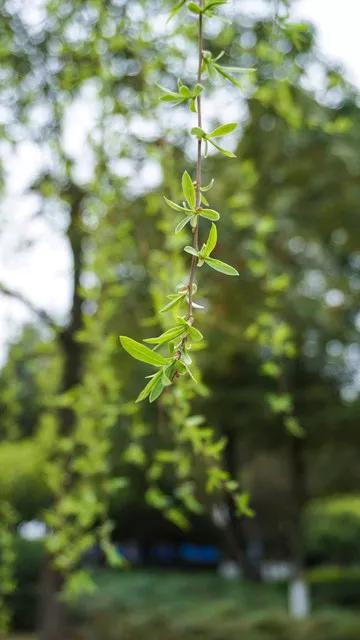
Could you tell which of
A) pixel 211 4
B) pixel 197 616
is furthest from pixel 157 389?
pixel 197 616

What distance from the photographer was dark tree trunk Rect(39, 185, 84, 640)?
4.88m

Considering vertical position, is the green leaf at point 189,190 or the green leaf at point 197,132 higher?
the green leaf at point 197,132

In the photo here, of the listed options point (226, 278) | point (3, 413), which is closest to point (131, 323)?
point (226, 278)

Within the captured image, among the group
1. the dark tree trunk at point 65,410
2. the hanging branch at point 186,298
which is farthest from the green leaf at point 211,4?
the dark tree trunk at point 65,410

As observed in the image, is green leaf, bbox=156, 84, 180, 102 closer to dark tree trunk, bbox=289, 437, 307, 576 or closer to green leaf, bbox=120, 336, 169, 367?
green leaf, bbox=120, 336, 169, 367

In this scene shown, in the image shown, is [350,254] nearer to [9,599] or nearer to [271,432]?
[271,432]

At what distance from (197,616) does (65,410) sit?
104 inches

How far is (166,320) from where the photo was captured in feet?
5.78

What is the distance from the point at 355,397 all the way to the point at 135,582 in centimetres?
393

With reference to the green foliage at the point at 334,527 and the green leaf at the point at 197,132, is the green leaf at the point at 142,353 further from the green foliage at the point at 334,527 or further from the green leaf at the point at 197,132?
the green foliage at the point at 334,527

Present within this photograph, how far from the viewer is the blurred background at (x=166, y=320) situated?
7.44 feet

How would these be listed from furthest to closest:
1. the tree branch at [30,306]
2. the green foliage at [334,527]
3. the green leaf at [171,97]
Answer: the green foliage at [334,527] → the tree branch at [30,306] → the green leaf at [171,97]

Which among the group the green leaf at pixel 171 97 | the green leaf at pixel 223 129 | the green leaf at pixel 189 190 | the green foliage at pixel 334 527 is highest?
the green foliage at pixel 334 527

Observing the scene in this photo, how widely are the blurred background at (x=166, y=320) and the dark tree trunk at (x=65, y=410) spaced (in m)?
0.02
